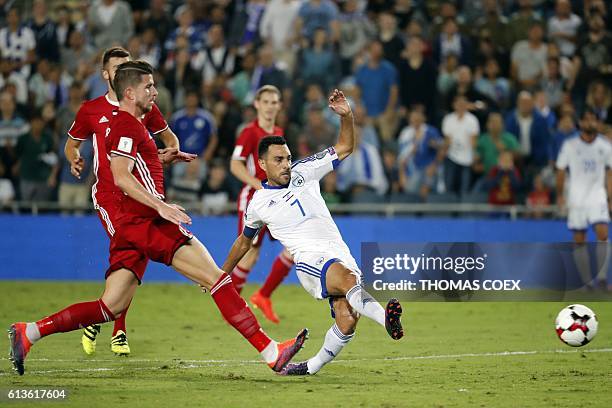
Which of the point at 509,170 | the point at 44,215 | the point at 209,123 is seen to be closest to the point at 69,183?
the point at 44,215

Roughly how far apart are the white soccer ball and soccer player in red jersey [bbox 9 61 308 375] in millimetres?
2678

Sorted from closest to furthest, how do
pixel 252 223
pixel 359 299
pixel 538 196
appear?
1. pixel 359 299
2. pixel 252 223
3. pixel 538 196

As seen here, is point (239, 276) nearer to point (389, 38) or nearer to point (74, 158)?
point (74, 158)

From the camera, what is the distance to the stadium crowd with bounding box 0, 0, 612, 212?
18.2 metres

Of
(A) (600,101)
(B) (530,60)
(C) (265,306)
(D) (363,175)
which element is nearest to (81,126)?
(C) (265,306)

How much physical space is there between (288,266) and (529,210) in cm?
505

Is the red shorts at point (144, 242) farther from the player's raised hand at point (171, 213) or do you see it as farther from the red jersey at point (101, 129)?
the red jersey at point (101, 129)

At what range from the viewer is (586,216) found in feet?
54.1

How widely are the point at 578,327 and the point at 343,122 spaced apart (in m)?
2.77

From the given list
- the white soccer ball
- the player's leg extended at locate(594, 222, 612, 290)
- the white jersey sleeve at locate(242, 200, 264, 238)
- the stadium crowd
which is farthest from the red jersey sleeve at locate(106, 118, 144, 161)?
the player's leg extended at locate(594, 222, 612, 290)

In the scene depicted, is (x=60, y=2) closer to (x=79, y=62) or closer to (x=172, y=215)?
(x=79, y=62)

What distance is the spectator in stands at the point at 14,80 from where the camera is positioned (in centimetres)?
1978

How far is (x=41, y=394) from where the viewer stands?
7809 mm

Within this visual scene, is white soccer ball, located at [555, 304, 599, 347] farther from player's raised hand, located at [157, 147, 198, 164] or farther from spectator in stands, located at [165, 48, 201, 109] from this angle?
spectator in stands, located at [165, 48, 201, 109]
